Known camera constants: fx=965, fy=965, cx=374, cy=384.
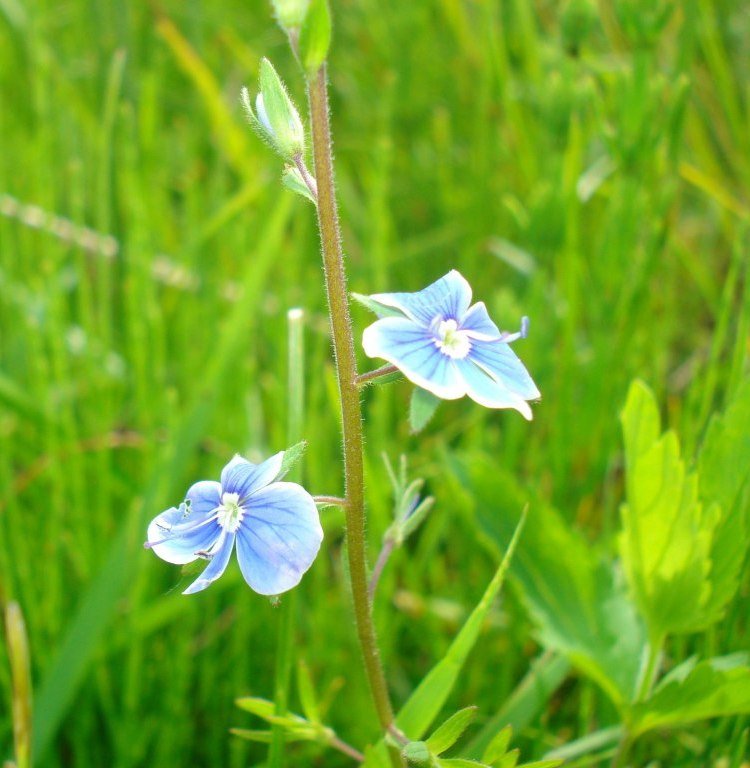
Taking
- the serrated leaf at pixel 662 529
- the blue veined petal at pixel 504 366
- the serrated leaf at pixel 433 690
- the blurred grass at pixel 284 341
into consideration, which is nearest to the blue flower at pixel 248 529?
the blue veined petal at pixel 504 366

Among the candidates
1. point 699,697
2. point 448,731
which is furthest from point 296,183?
point 699,697

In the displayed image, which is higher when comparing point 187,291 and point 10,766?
point 187,291

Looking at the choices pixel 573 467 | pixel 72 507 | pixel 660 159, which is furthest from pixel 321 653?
pixel 660 159

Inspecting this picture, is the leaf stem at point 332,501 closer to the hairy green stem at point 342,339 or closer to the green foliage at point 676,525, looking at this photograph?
the hairy green stem at point 342,339

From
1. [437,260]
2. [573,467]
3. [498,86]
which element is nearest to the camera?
[573,467]

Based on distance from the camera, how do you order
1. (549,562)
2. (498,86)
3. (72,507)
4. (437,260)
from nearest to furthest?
1. (549,562)
2. (72,507)
3. (498,86)
4. (437,260)

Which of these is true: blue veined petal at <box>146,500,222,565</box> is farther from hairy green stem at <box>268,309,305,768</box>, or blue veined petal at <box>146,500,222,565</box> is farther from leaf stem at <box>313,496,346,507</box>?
hairy green stem at <box>268,309,305,768</box>

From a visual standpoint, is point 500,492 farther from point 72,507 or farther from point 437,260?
point 437,260
